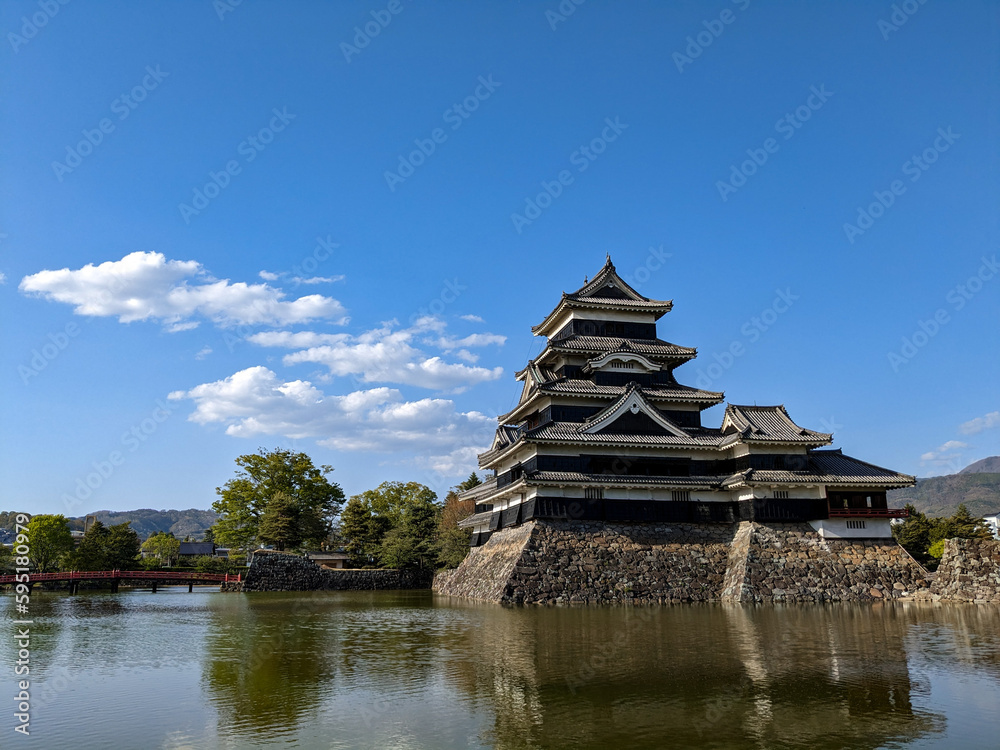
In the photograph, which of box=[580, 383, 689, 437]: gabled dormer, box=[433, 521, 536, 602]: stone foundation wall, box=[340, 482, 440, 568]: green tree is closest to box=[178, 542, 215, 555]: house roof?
box=[340, 482, 440, 568]: green tree

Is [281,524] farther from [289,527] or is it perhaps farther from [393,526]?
[393,526]

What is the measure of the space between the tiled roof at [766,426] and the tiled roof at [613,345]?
422 centimetres

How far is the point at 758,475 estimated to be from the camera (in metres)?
30.8

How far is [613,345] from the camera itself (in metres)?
35.5

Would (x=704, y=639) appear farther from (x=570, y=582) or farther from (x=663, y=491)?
(x=663, y=491)

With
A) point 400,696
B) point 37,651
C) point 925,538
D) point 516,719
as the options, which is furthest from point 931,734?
point 925,538

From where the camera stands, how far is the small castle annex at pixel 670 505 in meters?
29.3

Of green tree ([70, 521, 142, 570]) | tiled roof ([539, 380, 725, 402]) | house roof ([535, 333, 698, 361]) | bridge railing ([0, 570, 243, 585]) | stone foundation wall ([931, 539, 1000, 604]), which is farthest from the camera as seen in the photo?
green tree ([70, 521, 142, 570])

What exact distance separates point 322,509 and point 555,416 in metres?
28.8

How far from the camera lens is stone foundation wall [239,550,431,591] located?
45.0 metres

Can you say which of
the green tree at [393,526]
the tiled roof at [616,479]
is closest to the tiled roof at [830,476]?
the tiled roof at [616,479]

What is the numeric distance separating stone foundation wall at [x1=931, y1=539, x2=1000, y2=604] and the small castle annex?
182cm

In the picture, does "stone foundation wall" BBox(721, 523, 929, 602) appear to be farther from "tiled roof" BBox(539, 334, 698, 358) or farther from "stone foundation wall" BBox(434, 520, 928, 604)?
"tiled roof" BBox(539, 334, 698, 358)

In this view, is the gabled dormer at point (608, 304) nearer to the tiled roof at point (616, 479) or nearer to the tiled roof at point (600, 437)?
the tiled roof at point (600, 437)
